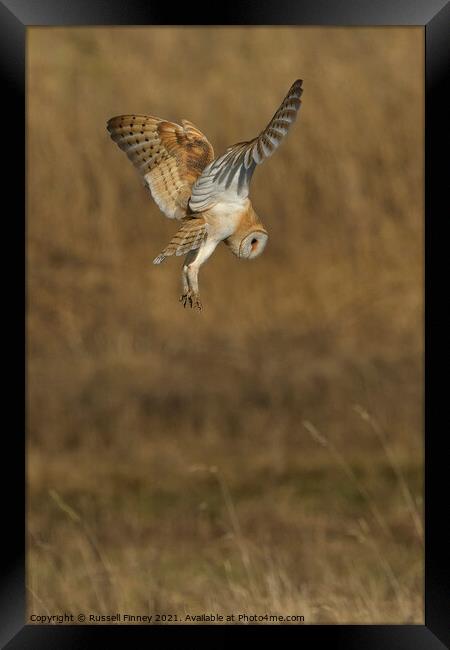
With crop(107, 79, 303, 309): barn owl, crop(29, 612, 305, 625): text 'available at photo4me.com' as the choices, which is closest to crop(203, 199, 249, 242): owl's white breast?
crop(107, 79, 303, 309): barn owl

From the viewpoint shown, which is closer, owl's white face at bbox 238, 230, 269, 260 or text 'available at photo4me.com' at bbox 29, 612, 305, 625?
owl's white face at bbox 238, 230, 269, 260

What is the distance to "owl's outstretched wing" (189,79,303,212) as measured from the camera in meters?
2.64

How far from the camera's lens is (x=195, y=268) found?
2.71m

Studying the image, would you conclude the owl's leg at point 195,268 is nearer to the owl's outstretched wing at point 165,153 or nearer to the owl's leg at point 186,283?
the owl's leg at point 186,283

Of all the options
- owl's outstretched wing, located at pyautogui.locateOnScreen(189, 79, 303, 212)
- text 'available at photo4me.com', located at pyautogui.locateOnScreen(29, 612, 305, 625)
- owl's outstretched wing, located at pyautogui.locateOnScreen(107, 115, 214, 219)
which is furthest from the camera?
text 'available at photo4me.com', located at pyautogui.locateOnScreen(29, 612, 305, 625)

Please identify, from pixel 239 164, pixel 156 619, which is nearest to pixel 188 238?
pixel 239 164

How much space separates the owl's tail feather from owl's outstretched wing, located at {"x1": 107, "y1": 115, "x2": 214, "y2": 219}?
62mm

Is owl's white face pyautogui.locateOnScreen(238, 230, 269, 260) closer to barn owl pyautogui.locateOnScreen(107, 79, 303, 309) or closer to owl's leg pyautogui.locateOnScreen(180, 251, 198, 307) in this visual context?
barn owl pyautogui.locateOnScreen(107, 79, 303, 309)

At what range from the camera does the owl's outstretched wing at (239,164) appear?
2.64m

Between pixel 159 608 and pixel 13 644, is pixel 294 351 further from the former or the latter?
pixel 13 644

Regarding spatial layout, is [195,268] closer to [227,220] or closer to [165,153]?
[227,220]

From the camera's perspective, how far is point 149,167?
2.92 metres

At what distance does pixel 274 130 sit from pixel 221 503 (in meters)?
3.67

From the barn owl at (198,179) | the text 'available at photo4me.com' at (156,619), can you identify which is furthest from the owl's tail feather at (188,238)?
the text 'available at photo4me.com' at (156,619)
